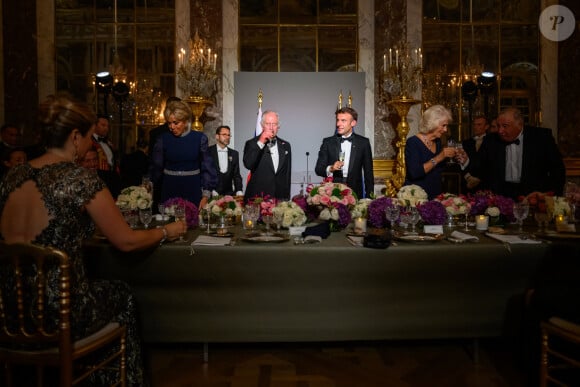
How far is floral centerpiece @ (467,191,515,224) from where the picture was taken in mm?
3761

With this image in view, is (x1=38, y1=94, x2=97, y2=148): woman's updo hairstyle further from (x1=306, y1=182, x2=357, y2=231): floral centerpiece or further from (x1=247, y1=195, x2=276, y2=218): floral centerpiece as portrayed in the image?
(x1=306, y1=182, x2=357, y2=231): floral centerpiece

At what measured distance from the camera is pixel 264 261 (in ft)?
9.66

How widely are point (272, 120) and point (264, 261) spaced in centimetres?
224

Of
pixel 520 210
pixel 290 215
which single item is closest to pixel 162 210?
pixel 290 215

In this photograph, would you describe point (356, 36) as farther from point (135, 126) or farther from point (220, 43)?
point (135, 126)

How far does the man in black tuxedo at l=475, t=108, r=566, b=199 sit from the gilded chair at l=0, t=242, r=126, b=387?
3.44m

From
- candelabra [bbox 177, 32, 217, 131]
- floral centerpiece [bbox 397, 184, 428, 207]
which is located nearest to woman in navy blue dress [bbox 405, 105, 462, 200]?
floral centerpiece [bbox 397, 184, 428, 207]

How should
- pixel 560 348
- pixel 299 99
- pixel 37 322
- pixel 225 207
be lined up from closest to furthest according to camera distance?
1. pixel 37 322
2. pixel 560 348
3. pixel 225 207
4. pixel 299 99

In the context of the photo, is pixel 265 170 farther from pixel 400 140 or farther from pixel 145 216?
pixel 400 140

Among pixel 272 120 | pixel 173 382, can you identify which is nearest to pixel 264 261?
pixel 173 382

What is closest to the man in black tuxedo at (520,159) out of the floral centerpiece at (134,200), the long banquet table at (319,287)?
the long banquet table at (319,287)

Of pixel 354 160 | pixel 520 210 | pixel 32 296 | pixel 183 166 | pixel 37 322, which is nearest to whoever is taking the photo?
pixel 37 322

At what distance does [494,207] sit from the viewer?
377 centimetres

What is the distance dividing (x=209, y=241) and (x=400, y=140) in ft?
17.2
